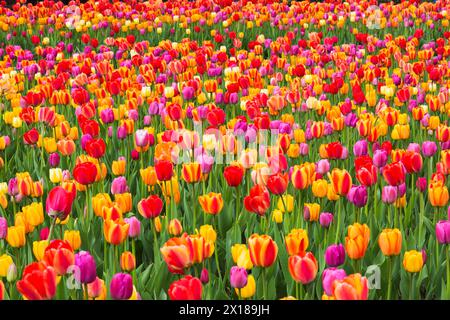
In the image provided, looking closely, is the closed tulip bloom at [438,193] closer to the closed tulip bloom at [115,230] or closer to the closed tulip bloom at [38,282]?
the closed tulip bloom at [115,230]

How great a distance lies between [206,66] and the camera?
5.88 metres

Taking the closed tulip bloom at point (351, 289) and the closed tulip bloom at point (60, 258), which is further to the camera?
the closed tulip bloom at point (60, 258)

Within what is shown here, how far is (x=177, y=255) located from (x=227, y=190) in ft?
4.29

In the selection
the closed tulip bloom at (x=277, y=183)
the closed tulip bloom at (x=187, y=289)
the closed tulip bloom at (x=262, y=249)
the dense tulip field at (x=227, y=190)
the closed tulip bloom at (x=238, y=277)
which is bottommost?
the dense tulip field at (x=227, y=190)

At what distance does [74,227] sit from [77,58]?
4.44 metres

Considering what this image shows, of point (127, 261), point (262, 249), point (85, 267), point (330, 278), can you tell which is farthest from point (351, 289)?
point (127, 261)

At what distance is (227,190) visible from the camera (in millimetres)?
3215

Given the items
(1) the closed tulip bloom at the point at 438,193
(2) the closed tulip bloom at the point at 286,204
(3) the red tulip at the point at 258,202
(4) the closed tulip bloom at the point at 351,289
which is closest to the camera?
(4) the closed tulip bloom at the point at 351,289

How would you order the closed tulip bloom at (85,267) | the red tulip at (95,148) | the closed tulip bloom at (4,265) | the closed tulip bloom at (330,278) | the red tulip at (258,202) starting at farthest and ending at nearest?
1. the red tulip at (95,148)
2. the red tulip at (258,202)
3. the closed tulip bloom at (4,265)
4. the closed tulip bloom at (85,267)
5. the closed tulip bloom at (330,278)

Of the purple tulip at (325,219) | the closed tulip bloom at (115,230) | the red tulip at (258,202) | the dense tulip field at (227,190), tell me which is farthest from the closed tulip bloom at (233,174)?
the closed tulip bloom at (115,230)

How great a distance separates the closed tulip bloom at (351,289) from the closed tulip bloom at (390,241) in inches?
20.0

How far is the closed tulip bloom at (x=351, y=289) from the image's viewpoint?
5.34 feet
